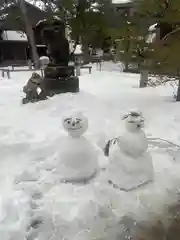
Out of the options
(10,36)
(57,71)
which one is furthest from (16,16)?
(57,71)

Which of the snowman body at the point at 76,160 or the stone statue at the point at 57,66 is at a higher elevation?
the stone statue at the point at 57,66

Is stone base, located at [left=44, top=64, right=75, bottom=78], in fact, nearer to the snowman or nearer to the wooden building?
the snowman

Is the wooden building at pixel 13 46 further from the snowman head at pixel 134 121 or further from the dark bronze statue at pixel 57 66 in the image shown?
the snowman head at pixel 134 121

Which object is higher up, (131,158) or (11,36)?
(11,36)

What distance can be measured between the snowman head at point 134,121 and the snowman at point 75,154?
0.45 m

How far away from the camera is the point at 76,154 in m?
2.87

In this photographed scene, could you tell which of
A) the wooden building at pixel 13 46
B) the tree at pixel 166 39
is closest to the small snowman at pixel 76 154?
the tree at pixel 166 39

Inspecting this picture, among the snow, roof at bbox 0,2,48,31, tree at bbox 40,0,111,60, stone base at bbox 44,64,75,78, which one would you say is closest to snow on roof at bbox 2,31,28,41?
the snow

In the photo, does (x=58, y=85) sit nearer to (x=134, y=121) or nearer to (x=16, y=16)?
(x=134, y=121)

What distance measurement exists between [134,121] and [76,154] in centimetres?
69

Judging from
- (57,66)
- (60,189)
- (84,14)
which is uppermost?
(84,14)

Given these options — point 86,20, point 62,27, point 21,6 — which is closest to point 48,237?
point 62,27

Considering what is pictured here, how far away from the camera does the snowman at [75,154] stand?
2828 millimetres

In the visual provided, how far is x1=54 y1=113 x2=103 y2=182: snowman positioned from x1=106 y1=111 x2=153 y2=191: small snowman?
28 centimetres
